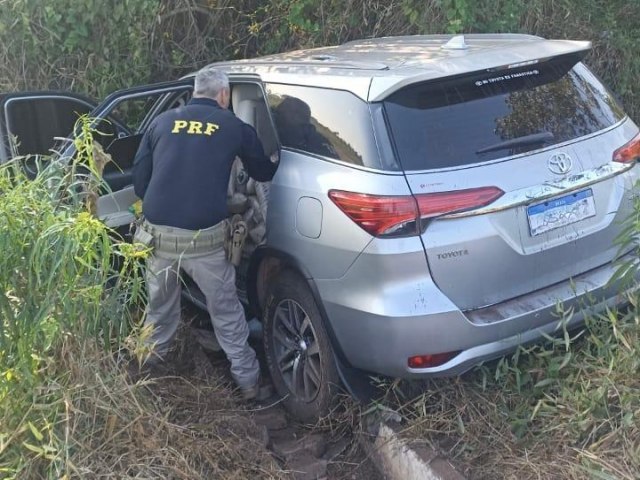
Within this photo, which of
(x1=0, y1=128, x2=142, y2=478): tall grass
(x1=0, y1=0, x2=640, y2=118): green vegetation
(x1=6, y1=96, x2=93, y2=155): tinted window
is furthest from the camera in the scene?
(x1=0, y1=0, x2=640, y2=118): green vegetation

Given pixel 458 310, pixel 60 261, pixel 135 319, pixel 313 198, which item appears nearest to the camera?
pixel 60 261

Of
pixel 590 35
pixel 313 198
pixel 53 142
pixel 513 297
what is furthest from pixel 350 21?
pixel 513 297

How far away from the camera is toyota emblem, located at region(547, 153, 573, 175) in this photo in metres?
3.44

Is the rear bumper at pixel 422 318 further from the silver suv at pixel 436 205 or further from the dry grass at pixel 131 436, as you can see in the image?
the dry grass at pixel 131 436

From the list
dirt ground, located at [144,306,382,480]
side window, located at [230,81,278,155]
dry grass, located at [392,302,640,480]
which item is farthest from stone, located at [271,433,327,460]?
side window, located at [230,81,278,155]

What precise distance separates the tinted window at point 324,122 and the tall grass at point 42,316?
3.60ft

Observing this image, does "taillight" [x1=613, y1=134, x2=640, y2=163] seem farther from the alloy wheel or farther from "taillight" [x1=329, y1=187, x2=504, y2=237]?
the alloy wheel

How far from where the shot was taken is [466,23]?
20.6ft

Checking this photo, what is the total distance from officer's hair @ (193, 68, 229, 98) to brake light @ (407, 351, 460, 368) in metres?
1.78

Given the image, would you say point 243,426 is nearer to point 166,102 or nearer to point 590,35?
point 166,102

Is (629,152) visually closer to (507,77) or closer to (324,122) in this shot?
(507,77)

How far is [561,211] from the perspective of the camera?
343cm

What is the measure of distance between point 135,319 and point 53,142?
160cm

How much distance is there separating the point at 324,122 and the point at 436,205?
794 mm
